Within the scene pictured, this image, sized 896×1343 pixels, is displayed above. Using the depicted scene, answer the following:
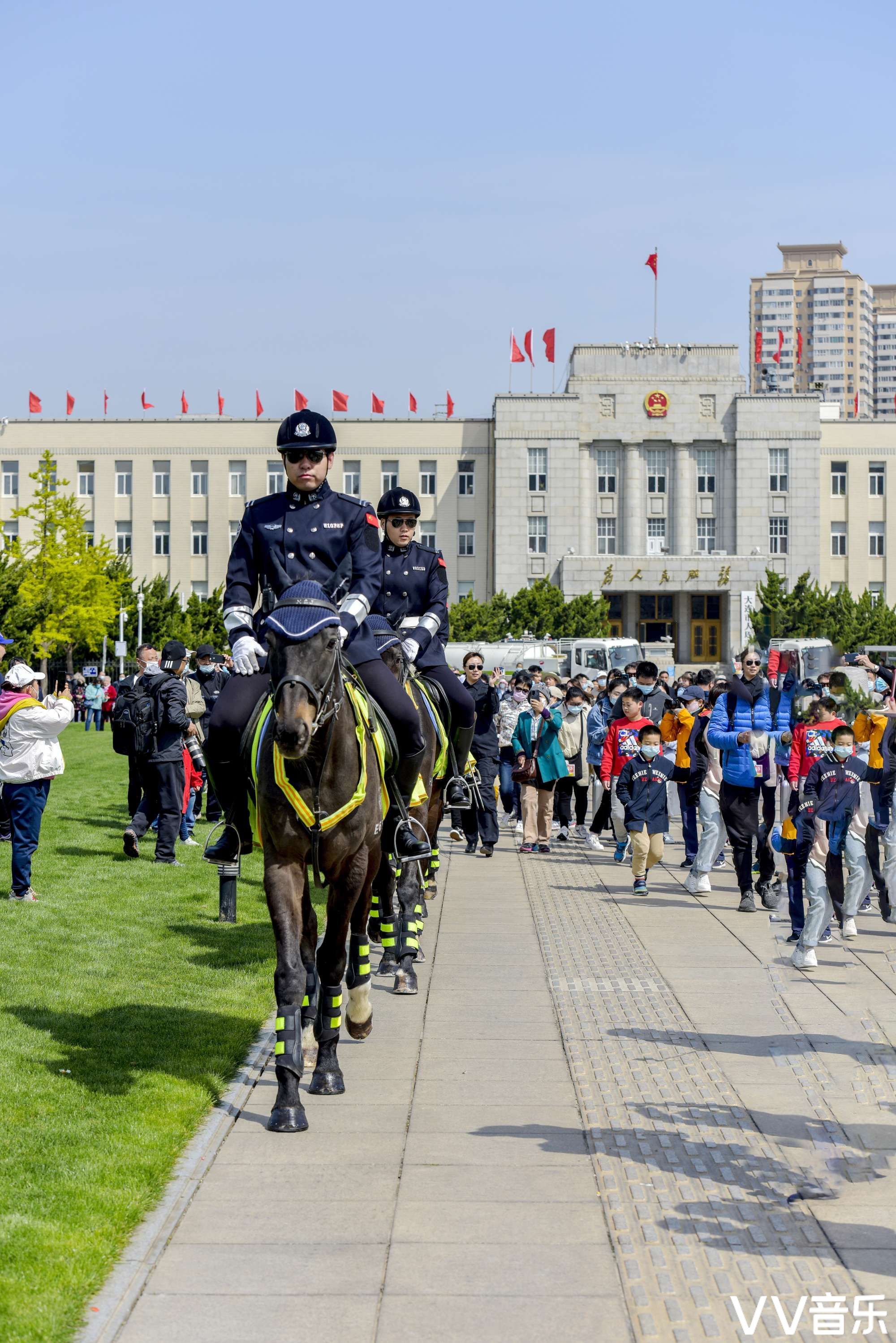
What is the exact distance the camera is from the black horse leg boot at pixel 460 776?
11.6 meters

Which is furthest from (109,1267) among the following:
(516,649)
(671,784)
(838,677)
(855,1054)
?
(516,649)

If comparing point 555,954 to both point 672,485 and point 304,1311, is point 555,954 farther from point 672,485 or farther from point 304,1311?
point 672,485

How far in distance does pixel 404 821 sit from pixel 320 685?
7.27ft

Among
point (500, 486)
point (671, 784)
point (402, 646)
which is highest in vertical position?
point (500, 486)

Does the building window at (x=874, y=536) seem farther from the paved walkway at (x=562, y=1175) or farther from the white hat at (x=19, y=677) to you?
the paved walkway at (x=562, y=1175)

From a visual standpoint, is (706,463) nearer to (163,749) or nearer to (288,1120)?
(163,749)

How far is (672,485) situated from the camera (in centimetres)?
9769

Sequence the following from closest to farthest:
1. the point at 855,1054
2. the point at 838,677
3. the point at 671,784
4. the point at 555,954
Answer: the point at 855,1054, the point at 555,954, the point at 838,677, the point at 671,784

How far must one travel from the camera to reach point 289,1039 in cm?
705

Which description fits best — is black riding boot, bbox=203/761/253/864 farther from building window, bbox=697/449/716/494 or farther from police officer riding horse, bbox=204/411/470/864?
building window, bbox=697/449/716/494

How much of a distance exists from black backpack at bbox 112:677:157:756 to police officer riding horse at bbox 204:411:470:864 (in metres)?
8.86

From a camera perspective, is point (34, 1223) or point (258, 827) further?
point (258, 827)

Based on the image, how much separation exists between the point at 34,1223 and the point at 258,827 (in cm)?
241

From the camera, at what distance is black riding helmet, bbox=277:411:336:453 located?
25.8ft
